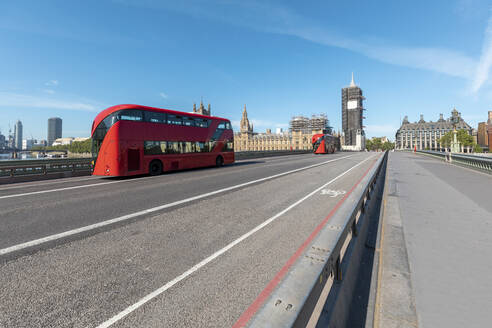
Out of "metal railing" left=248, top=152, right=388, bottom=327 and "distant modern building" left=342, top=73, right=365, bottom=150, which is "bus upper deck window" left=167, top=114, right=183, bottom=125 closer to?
"metal railing" left=248, top=152, right=388, bottom=327

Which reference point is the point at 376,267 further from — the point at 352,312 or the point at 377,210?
the point at 377,210

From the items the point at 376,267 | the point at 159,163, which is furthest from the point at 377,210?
the point at 159,163

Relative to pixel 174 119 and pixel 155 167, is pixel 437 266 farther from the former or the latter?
pixel 174 119

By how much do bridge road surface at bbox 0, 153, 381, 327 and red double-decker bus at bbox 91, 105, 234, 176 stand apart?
5.52 meters

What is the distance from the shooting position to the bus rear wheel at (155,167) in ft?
44.1

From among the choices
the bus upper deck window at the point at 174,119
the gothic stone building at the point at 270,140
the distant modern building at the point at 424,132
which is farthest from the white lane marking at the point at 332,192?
the distant modern building at the point at 424,132

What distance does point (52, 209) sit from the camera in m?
6.01

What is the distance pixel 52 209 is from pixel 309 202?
7211mm

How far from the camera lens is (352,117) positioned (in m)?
162

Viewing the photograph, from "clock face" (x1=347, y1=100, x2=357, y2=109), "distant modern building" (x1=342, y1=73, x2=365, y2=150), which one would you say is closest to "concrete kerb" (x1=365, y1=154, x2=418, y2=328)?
"distant modern building" (x1=342, y1=73, x2=365, y2=150)

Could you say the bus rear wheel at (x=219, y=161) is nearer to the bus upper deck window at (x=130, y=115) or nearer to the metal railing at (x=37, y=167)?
the bus upper deck window at (x=130, y=115)

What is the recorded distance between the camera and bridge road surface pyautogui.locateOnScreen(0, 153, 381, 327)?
2371 mm

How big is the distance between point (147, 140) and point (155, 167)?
173 cm

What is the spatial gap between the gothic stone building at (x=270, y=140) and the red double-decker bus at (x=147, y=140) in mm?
114410
